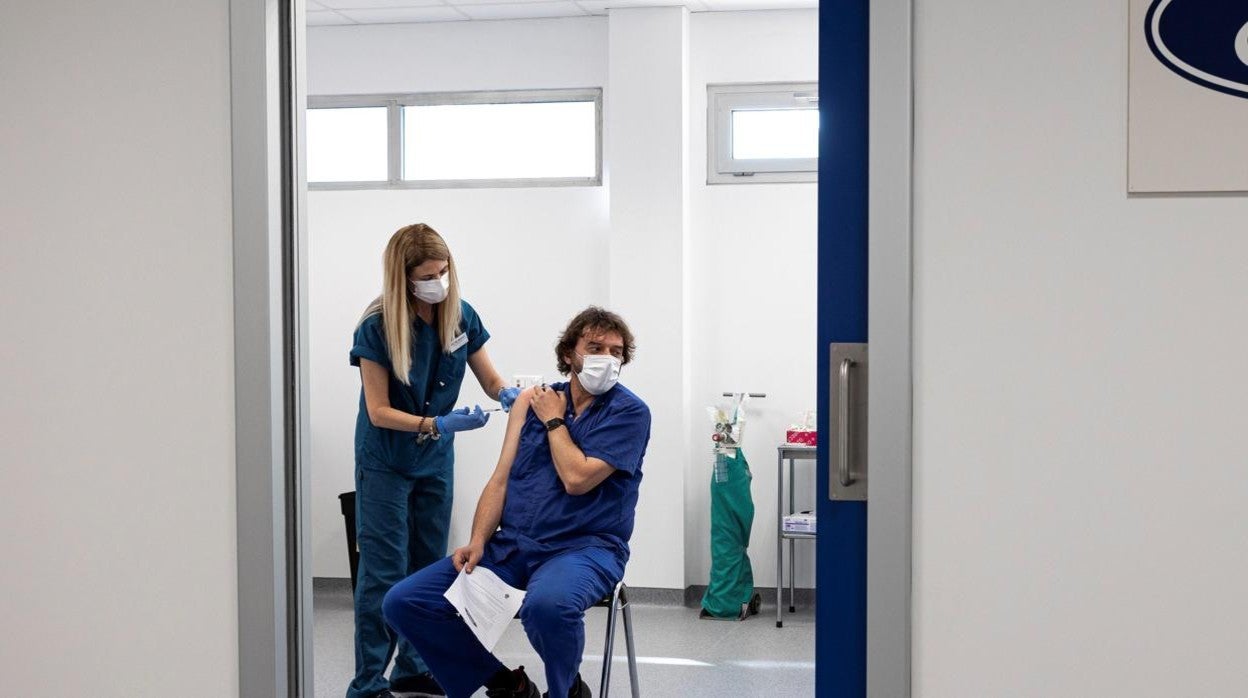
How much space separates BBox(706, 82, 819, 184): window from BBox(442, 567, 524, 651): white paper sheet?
7.72ft

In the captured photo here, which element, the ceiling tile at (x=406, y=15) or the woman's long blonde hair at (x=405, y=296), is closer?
the woman's long blonde hair at (x=405, y=296)

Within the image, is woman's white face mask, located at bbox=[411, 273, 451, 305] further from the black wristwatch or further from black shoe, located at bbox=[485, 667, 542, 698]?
black shoe, located at bbox=[485, 667, 542, 698]

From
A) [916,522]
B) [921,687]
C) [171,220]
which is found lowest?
[921,687]

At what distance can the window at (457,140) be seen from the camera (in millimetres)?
4691

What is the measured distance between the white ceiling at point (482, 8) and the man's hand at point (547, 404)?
6.56ft

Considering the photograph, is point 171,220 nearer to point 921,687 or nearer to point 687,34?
point 921,687

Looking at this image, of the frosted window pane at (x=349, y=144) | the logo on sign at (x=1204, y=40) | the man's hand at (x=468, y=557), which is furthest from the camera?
the frosted window pane at (x=349, y=144)

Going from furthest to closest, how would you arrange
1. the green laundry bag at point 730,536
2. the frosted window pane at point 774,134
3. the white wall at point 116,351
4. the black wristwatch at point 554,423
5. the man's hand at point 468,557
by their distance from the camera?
the frosted window pane at point 774,134 → the green laundry bag at point 730,536 → the black wristwatch at point 554,423 → the man's hand at point 468,557 → the white wall at point 116,351

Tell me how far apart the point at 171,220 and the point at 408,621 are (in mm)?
1332

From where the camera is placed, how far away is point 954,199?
1527 mm

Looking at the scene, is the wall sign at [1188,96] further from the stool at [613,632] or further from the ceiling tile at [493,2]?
the ceiling tile at [493,2]

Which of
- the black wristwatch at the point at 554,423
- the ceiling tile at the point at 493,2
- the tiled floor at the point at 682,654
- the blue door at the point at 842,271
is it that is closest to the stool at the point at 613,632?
the black wristwatch at the point at 554,423

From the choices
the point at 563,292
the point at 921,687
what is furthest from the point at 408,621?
the point at 563,292

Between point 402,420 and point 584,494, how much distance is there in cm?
56
